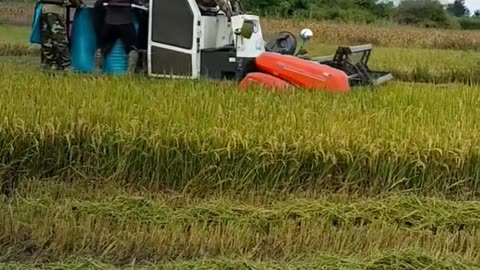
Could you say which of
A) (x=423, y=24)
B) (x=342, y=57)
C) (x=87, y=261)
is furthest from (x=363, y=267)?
(x=423, y=24)

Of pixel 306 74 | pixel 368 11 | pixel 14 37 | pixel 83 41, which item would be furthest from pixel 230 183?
pixel 368 11

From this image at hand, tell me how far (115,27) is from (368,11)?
105ft

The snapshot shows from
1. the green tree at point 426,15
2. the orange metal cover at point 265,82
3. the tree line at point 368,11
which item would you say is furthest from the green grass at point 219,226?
the green tree at point 426,15

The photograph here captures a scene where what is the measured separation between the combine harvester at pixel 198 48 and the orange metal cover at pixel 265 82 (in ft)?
0.21

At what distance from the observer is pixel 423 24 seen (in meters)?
35.8

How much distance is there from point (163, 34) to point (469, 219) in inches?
161

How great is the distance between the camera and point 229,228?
3.94 metres

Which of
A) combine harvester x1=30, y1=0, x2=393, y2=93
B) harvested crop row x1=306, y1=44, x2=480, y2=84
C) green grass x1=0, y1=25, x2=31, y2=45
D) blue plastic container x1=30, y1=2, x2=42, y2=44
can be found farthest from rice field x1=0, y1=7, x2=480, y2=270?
green grass x1=0, y1=25, x2=31, y2=45

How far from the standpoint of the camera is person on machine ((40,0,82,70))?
7418mm

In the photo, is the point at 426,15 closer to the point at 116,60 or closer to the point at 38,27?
the point at 116,60

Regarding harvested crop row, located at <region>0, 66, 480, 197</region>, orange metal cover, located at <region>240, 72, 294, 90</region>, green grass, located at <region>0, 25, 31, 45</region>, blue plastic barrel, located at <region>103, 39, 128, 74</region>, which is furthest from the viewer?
green grass, located at <region>0, 25, 31, 45</region>

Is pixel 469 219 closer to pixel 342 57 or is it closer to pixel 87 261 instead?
pixel 87 261

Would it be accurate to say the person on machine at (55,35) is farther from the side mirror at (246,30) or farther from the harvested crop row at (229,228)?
the harvested crop row at (229,228)

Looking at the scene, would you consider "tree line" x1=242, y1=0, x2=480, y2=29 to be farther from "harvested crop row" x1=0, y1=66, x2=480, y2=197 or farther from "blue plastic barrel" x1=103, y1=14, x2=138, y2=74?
"harvested crop row" x1=0, y1=66, x2=480, y2=197
